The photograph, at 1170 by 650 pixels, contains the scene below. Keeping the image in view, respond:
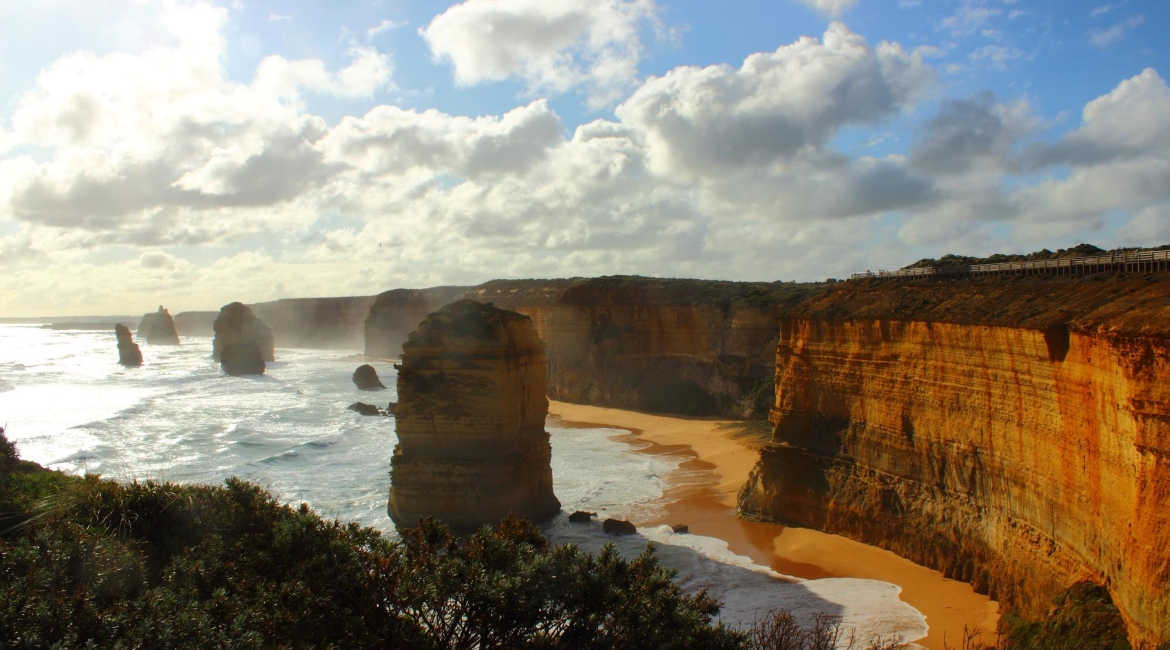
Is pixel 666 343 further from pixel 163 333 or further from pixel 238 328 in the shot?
pixel 163 333

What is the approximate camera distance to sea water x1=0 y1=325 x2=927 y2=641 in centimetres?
1602

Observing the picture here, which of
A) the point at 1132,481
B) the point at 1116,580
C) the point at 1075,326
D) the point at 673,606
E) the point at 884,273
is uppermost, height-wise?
the point at 884,273

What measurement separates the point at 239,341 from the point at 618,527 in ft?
186

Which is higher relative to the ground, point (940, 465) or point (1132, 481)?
point (1132, 481)

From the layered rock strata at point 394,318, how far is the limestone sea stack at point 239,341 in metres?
22.1

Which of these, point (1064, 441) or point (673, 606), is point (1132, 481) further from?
point (673, 606)

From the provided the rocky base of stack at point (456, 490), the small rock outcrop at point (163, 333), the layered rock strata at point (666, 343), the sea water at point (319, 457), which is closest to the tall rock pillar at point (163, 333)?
the small rock outcrop at point (163, 333)

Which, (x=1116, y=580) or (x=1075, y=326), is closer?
(x=1116, y=580)

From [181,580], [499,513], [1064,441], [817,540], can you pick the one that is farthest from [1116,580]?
[499,513]

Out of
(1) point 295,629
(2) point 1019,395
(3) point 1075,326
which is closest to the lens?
(1) point 295,629

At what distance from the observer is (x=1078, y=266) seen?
51.8 ft

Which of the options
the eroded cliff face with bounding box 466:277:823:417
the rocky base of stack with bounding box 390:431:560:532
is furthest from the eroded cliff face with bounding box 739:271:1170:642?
the eroded cliff face with bounding box 466:277:823:417

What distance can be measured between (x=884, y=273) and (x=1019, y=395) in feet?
27.2

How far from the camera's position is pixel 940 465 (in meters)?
16.2
